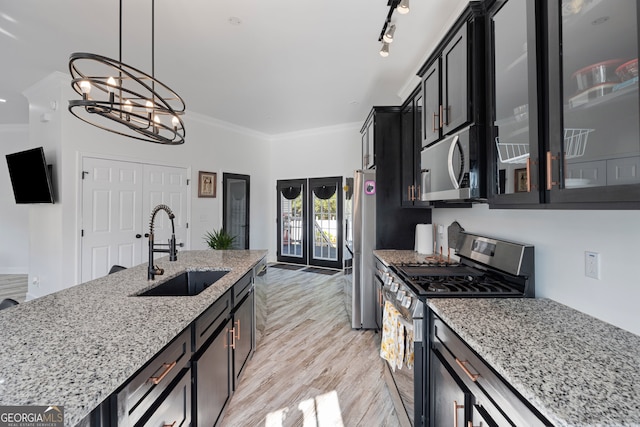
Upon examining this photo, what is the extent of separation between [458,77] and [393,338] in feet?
5.56

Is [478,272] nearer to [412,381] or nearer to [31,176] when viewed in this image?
[412,381]

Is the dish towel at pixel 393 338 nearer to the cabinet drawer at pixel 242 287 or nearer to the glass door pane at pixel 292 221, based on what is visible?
the cabinet drawer at pixel 242 287

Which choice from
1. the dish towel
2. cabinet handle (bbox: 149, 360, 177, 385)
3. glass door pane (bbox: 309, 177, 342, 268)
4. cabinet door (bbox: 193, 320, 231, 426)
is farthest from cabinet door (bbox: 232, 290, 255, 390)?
glass door pane (bbox: 309, 177, 342, 268)

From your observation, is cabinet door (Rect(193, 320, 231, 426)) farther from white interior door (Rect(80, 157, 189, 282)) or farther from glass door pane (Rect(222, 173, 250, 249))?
glass door pane (Rect(222, 173, 250, 249))

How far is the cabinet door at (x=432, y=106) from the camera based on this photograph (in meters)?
2.03

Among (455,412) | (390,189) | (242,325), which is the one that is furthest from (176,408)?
(390,189)

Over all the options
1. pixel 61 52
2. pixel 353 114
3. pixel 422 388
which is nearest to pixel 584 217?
pixel 422 388

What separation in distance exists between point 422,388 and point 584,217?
115 cm

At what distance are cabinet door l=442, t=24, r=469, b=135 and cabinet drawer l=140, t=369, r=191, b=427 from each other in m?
1.94

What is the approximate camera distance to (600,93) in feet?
3.00

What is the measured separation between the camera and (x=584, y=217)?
4.23ft

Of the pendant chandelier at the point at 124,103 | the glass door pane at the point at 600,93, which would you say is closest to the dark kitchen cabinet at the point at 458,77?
the glass door pane at the point at 600,93

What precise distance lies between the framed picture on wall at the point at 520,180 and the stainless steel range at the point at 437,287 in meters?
0.50

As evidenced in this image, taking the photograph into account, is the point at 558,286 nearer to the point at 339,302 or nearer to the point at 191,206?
the point at 339,302
